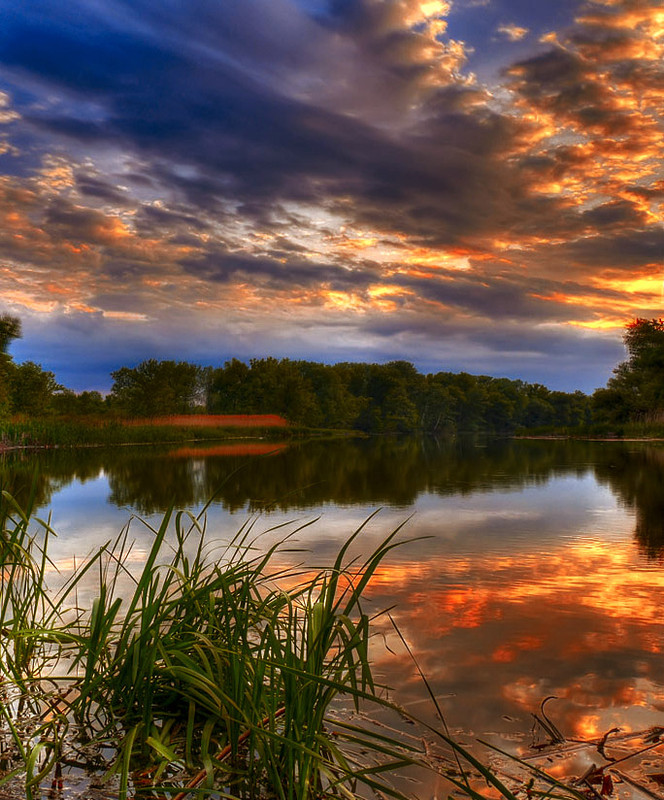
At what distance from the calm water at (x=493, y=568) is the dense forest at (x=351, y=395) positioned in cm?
2162

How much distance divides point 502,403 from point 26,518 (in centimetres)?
12835

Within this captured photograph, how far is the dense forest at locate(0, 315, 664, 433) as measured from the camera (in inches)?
1647

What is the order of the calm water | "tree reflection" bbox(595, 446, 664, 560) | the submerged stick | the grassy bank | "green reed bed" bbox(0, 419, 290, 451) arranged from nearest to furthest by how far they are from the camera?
the submerged stick < the calm water < "tree reflection" bbox(595, 446, 664, 560) < "green reed bed" bbox(0, 419, 290, 451) < the grassy bank

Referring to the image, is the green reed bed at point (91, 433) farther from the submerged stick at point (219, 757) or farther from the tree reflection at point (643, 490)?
the submerged stick at point (219, 757)

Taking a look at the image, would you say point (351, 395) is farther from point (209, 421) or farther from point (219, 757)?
point (219, 757)

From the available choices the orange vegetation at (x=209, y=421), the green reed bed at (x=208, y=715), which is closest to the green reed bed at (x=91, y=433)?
the orange vegetation at (x=209, y=421)

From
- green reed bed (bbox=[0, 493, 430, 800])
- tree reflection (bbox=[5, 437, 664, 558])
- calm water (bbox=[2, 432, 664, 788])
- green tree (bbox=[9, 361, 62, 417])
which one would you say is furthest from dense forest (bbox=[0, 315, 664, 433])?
green reed bed (bbox=[0, 493, 430, 800])

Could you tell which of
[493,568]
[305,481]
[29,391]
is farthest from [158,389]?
[493,568]

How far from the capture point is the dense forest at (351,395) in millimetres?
41844

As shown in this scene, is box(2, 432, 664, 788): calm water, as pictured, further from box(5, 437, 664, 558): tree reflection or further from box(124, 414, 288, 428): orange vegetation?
box(124, 414, 288, 428): orange vegetation

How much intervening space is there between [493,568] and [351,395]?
281ft

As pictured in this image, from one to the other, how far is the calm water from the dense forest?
21617mm

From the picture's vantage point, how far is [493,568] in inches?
254

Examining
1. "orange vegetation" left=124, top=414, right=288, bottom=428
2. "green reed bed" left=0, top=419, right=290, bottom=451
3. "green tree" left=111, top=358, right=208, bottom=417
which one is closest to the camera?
"green reed bed" left=0, top=419, right=290, bottom=451
